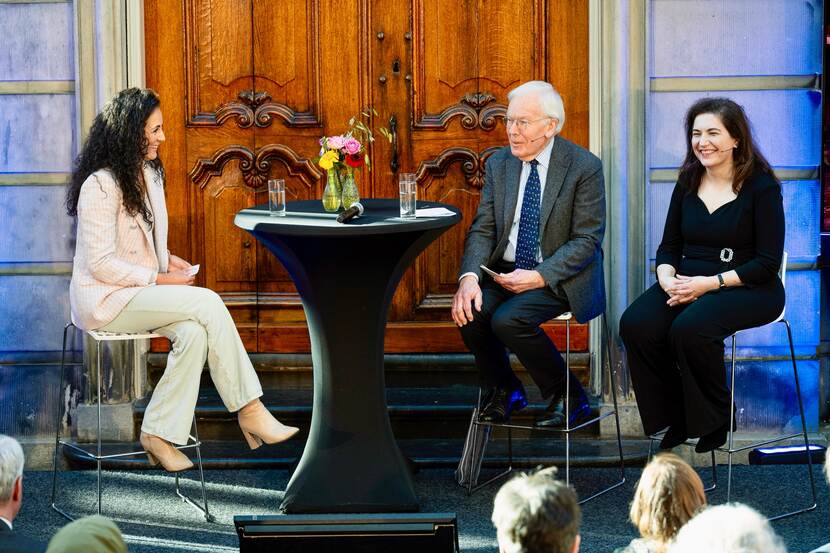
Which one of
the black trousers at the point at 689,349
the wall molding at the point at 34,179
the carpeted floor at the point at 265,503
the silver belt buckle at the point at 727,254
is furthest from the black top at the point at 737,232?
the wall molding at the point at 34,179

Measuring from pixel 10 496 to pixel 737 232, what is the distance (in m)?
2.88

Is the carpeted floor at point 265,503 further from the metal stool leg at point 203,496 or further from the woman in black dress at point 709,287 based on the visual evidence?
the woman in black dress at point 709,287

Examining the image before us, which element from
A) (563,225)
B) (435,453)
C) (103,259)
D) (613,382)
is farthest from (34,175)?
(613,382)

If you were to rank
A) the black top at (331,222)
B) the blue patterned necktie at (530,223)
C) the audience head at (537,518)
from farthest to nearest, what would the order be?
the blue patterned necktie at (530,223) → the black top at (331,222) → the audience head at (537,518)

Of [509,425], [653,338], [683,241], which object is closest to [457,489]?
[509,425]

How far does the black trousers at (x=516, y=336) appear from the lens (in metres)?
4.93

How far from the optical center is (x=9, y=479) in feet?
10.1

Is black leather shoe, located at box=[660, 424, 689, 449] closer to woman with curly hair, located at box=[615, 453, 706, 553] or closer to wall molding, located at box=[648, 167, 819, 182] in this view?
wall molding, located at box=[648, 167, 819, 182]

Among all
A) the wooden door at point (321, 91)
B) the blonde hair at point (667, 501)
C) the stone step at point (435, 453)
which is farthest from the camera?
the wooden door at point (321, 91)

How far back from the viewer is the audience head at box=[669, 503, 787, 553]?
2379mm

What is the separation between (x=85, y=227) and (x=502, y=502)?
8.88ft

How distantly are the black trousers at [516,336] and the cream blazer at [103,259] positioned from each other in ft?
4.16

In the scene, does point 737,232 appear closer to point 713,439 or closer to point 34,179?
point 713,439

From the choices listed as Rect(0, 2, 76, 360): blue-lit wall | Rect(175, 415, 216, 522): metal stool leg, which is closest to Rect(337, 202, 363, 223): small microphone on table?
Rect(175, 415, 216, 522): metal stool leg
